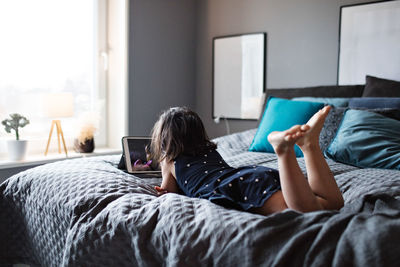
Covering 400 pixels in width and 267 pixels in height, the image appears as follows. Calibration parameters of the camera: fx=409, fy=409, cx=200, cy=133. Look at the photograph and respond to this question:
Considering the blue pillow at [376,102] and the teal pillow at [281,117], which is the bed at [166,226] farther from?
the blue pillow at [376,102]

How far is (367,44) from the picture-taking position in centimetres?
314

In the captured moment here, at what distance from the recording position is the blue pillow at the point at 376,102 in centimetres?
247

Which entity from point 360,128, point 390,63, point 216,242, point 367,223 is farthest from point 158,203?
point 390,63

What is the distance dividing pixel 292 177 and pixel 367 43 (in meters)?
2.32

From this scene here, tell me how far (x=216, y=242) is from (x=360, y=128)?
4.65 ft

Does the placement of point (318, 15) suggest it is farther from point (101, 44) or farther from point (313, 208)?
point (313, 208)

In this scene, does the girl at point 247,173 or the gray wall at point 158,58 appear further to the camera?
the gray wall at point 158,58

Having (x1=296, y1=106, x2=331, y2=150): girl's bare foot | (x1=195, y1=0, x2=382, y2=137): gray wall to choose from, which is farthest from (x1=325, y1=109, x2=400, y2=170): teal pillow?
(x1=195, y1=0, x2=382, y2=137): gray wall

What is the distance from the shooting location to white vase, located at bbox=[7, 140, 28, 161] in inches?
118

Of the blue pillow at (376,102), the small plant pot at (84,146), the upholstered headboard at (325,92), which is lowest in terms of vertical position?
the small plant pot at (84,146)

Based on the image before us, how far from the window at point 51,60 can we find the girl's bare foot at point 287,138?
2.42 meters

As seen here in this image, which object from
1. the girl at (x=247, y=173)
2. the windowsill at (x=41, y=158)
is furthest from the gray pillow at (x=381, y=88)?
the windowsill at (x=41, y=158)

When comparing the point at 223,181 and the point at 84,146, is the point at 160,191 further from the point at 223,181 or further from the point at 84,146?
the point at 84,146

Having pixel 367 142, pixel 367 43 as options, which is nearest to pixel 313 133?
pixel 367 142
